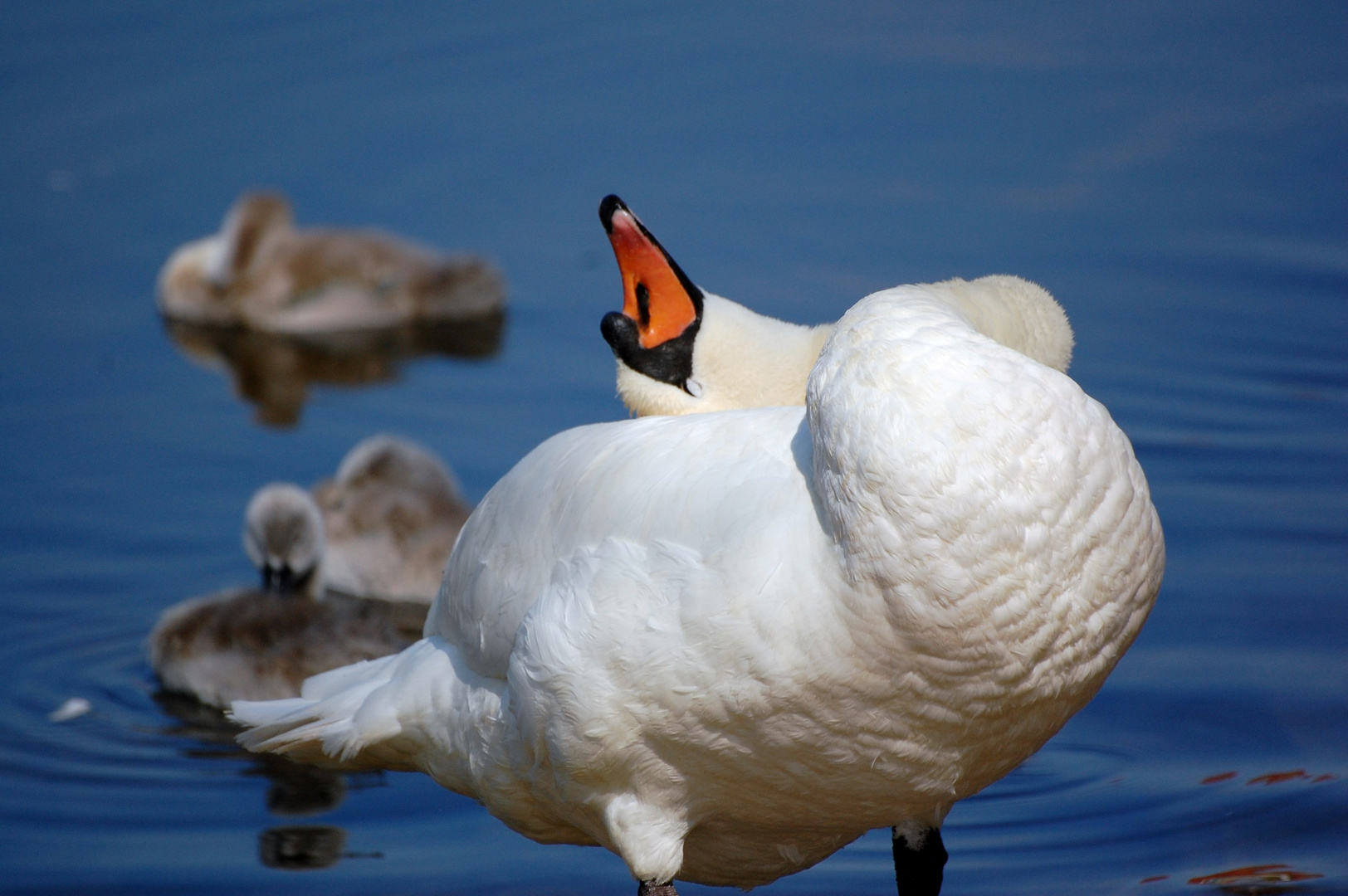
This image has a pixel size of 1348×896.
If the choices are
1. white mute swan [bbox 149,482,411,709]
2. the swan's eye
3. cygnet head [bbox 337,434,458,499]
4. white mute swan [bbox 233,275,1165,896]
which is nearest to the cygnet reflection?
cygnet head [bbox 337,434,458,499]

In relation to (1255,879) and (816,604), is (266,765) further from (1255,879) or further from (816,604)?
(816,604)

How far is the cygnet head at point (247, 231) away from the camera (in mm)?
9502

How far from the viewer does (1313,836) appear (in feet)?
14.7

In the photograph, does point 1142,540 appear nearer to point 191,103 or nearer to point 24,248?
point 24,248

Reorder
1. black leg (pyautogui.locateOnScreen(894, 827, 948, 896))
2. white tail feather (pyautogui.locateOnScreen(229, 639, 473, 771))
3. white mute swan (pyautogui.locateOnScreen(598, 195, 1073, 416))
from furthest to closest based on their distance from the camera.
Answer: white mute swan (pyautogui.locateOnScreen(598, 195, 1073, 416)), white tail feather (pyautogui.locateOnScreen(229, 639, 473, 771)), black leg (pyautogui.locateOnScreen(894, 827, 948, 896))

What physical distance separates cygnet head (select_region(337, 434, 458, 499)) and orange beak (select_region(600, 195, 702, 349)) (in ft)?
9.74

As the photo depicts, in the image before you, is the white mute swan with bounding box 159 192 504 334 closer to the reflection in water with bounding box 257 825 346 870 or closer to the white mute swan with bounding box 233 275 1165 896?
the reflection in water with bounding box 257 825 346 870

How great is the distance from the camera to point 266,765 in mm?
5402

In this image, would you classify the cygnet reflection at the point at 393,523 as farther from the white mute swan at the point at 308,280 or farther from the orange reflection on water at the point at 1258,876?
the orange reflection on water at the point at 1258,876

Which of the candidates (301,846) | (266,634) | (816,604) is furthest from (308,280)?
(816,604)

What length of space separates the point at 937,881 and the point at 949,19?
857cm

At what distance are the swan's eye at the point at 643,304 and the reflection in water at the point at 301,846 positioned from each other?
178cm

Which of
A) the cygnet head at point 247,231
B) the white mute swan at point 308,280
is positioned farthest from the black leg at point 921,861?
the cygnet head at point 247,231

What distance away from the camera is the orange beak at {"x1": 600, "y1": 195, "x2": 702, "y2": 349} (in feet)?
13.5
